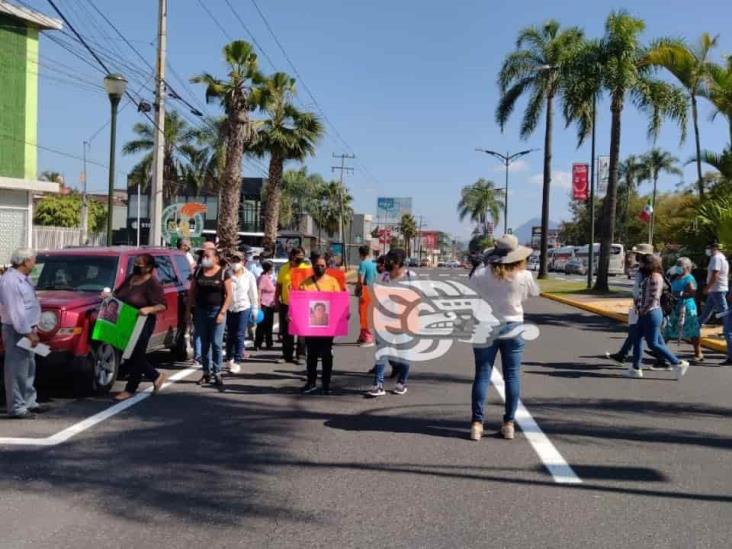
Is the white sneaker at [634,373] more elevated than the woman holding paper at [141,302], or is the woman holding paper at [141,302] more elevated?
the woman holding paper at [141,302]

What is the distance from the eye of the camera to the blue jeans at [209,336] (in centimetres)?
873

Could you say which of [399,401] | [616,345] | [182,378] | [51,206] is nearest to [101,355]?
[182,378]

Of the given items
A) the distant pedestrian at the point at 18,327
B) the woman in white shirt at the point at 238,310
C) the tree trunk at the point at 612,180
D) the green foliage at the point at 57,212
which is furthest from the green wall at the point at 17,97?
the green foliage at the point at 57,212

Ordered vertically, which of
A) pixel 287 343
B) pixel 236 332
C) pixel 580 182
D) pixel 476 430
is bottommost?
pixel 476 430

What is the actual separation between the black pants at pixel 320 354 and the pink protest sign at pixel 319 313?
11cm

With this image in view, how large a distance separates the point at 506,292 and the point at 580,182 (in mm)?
32214

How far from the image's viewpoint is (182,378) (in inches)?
373

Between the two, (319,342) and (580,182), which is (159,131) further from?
(580,182)

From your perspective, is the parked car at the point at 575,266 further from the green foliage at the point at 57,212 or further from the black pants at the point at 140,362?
the black pants at the point at 140,362

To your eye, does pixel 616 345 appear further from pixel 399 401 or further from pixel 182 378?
pixel 182 378

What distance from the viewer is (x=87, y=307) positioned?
8133mm

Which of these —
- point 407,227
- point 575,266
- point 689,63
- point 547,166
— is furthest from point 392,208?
point 689,63

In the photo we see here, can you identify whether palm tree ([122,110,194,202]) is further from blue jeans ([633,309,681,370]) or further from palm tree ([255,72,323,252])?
blue jeans ([633,309,681,370])

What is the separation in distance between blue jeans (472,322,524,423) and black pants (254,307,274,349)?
646 cm
